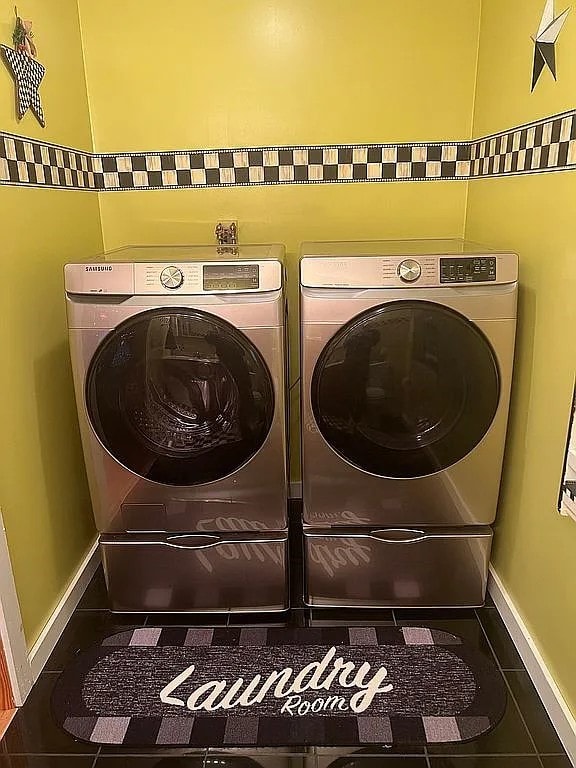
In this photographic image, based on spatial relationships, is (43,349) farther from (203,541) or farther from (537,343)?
(537,343)

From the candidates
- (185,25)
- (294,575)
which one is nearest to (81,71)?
(185,25)

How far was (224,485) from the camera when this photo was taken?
1844 mm

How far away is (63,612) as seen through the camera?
1966 millimetres

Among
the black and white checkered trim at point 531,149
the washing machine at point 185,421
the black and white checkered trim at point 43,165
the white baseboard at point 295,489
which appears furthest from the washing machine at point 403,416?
the black and white checkered trim at point 43,165

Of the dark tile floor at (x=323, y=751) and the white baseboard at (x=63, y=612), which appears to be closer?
the dark tile floor at (x=323, y=751)

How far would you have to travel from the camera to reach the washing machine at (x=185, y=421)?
1674 mm

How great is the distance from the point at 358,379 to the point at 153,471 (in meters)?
0.65

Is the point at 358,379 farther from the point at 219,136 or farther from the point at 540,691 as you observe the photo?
the point at 219,136

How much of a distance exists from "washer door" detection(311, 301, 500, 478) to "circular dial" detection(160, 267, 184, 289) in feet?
1.41

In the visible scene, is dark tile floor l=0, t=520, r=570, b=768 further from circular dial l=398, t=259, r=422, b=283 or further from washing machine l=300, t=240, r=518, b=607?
circular dial l=398, t=259, r=422, b=283

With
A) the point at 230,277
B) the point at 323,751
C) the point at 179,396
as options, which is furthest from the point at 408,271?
the point at 323,751

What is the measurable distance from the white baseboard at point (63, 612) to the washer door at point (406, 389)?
984mm

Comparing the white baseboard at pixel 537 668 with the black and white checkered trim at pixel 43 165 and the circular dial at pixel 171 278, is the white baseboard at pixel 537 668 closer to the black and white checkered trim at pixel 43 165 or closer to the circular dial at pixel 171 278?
the circular dial at pixel 171 278

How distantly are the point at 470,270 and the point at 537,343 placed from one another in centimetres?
28
